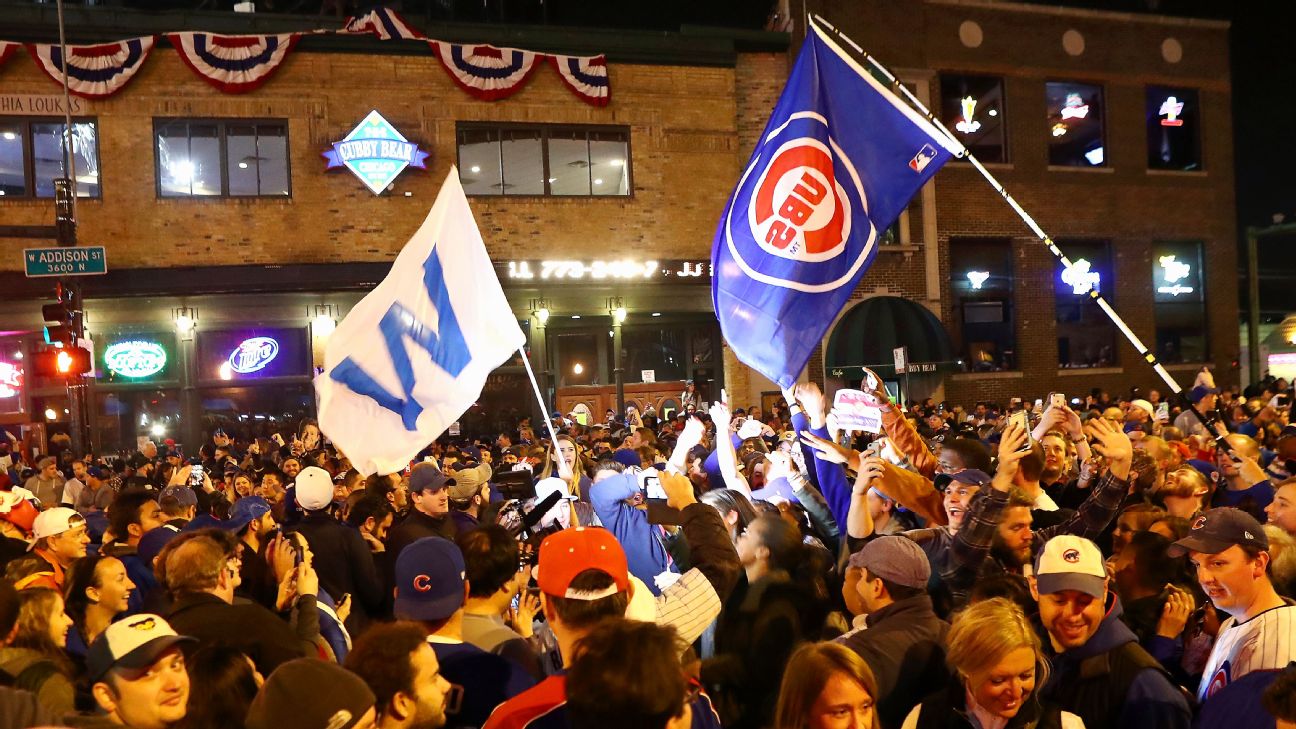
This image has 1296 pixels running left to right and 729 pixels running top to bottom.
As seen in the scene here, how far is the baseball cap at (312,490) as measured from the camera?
6156 millimetres

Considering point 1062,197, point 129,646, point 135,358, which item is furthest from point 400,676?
point 1062,197

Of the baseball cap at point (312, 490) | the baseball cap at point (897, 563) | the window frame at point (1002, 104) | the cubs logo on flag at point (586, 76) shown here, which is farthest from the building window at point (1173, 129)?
the baseball cap at point (897, 563)

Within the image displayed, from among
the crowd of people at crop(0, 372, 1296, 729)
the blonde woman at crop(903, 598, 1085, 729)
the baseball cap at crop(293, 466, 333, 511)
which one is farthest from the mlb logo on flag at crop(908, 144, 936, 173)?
the baseball cap at crop(293, 466, 333, 511)

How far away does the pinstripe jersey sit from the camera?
11.3ft

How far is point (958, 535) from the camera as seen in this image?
4.71 meters

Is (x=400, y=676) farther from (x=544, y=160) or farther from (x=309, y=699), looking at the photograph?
(x=544, y=160)

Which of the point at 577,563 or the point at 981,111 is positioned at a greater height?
the point at 981,111

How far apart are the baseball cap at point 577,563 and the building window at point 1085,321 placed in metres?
27.3

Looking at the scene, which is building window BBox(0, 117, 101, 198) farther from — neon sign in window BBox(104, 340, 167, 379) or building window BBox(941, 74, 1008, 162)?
building window BBox(941, 74, 1008, 162)

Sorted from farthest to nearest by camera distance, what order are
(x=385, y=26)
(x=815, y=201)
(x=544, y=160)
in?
(x=544, y=160)
(x=385, y=26)
(x=815, y=201)

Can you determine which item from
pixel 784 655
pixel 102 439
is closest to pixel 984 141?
pixel 102 439

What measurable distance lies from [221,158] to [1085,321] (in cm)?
2322

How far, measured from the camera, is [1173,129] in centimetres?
A: 2934

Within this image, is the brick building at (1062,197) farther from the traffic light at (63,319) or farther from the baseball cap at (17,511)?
the baseball cap at (17,511)
